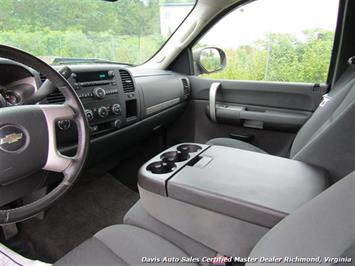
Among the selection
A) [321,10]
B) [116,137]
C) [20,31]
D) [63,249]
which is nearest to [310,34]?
[321,10]

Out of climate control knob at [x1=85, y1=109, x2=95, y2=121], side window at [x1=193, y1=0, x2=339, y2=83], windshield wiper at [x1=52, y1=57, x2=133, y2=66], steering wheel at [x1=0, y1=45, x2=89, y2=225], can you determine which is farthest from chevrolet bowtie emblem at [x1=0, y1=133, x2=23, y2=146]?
side window at [x1=193, y1=0, x2=339, y2=83]

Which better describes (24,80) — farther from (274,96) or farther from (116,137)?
(274,96)

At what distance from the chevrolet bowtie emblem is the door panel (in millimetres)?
1563

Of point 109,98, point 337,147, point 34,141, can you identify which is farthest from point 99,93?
point 337,147

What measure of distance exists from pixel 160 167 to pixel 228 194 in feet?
1.09

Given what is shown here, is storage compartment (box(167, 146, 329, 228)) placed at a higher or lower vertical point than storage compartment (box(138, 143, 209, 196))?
higher

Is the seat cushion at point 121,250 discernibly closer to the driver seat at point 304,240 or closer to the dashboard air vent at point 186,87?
the driver seat at point 304,240

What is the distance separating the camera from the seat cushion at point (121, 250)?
0.84 metres

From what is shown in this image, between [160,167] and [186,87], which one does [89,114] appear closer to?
[160,167]

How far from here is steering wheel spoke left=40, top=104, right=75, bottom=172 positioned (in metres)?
0.88

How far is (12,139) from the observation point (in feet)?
2.60

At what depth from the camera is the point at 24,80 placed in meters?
1.00

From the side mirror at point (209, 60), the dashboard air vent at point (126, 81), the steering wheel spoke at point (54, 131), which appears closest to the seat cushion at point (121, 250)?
the steering wheel spoke at point (54, 131)

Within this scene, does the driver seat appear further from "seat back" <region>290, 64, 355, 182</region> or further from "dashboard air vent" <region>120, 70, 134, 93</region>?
"dashboard air vent" <region>120, 70, 134, 93</region>
